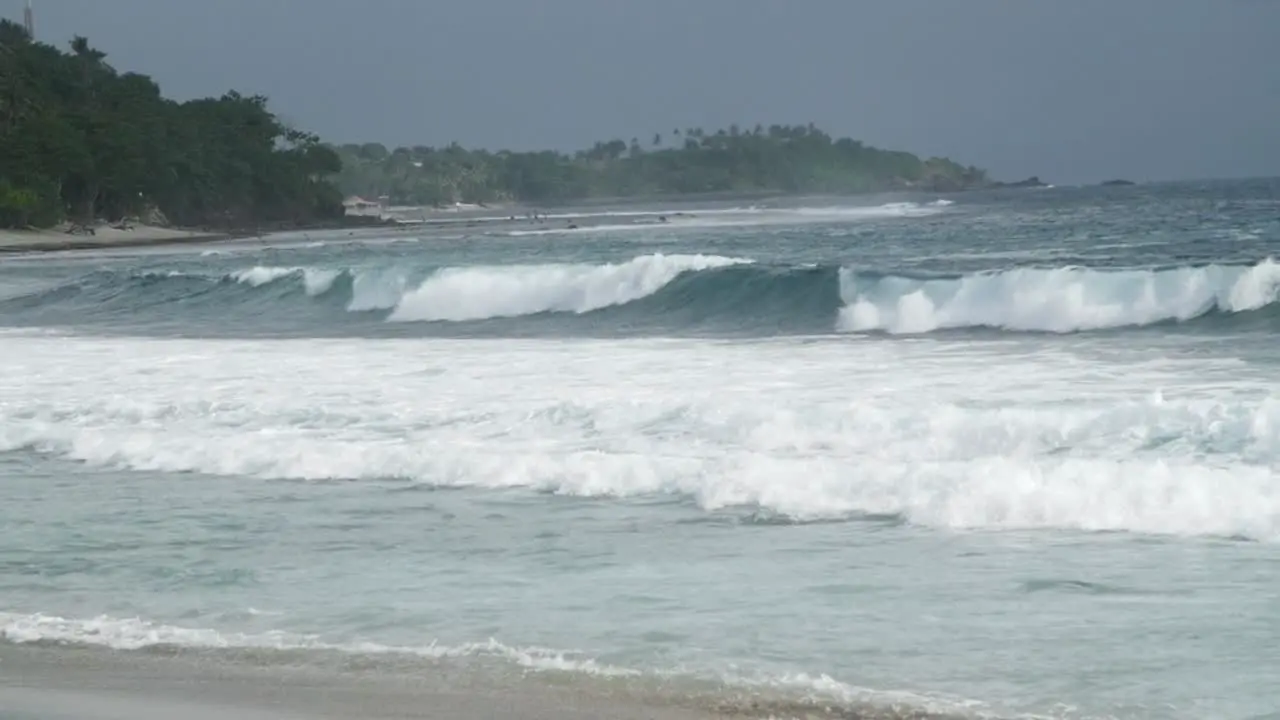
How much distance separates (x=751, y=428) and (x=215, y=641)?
5.15 m

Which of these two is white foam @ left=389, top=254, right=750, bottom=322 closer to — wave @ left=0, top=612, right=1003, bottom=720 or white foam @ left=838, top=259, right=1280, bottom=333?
white foam @ left=838, top=259, right=1280, bottom=333

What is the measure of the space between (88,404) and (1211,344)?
10.9m

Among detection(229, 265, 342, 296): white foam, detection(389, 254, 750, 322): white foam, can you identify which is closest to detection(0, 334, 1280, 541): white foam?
detection(389, 254, 750, 322): white foam

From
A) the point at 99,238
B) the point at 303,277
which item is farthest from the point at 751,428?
the point at 99,238

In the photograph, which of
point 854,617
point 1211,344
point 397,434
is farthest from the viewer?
point 1211,344

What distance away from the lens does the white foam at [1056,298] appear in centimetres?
1969

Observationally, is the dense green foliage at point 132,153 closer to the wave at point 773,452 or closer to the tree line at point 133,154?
the tree line at point 133,154

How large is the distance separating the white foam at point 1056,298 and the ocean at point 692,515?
1.08 ft

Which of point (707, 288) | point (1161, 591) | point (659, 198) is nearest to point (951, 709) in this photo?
point (1161, 591)

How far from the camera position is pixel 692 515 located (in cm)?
868

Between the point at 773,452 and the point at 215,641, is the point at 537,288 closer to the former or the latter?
the point at 773,452

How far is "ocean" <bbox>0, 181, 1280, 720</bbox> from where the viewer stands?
19.4 ft

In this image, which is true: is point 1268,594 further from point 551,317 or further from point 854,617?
point 551,317

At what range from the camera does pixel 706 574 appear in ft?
23.8
